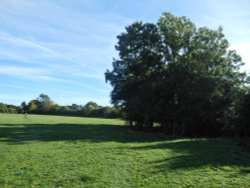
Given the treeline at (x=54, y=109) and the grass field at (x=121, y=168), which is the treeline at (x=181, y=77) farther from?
the treeline at (x=54, y=109)

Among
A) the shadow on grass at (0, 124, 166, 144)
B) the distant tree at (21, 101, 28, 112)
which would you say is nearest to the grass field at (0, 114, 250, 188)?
the shadow on grass at (0, 124, 166, 144)

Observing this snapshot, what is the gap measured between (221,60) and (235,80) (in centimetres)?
258

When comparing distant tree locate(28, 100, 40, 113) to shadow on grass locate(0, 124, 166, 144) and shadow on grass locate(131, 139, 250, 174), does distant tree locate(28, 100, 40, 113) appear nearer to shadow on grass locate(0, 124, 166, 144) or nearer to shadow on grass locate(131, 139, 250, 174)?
shadow on grass locate(0, 124, 166, 144)

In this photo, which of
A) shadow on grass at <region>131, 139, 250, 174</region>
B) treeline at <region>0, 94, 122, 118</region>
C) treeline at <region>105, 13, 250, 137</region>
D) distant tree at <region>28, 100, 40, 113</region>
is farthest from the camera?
distant tree at <region>28, 100, 40, 113</region>

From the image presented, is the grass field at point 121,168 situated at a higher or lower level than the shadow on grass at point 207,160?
lower

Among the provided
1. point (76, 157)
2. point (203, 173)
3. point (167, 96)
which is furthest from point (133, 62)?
point (203, 173)

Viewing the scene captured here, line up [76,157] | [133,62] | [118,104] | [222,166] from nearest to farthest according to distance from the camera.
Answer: [222,166], [76,157], [133,62], [118,104]

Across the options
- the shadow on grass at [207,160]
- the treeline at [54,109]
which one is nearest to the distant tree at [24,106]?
the treeline at [54,109]

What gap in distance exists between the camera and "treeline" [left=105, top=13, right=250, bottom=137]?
1260 inches

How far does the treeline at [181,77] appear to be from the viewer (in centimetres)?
3200

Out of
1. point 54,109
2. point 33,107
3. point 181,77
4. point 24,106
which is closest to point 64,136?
point 181,77

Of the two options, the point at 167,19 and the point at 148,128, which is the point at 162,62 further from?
the point at 148,128

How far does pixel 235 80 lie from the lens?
33938mm

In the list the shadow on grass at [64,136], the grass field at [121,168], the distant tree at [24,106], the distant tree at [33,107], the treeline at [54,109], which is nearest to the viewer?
the grass field at [121,168]
